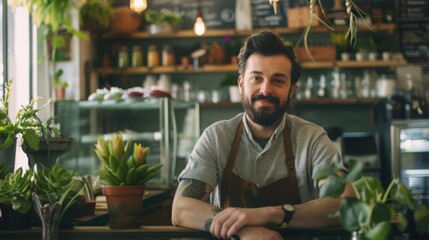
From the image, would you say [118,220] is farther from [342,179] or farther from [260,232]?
[342,179]

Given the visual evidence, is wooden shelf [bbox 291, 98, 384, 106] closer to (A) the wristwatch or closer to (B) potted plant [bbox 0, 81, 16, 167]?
(B) potted plant [bbox 0, 81, 16, 167]

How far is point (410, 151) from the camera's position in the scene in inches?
243

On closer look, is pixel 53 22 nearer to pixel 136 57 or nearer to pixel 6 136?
pixel 136 57

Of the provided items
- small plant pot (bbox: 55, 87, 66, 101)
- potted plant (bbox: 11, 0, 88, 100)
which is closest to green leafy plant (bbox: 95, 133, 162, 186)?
potted plant (bbox: 11, 0, 88, 100)

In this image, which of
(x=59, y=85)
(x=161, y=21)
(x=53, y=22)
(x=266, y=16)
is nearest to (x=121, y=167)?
(x=53, y=22)

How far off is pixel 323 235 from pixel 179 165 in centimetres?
263

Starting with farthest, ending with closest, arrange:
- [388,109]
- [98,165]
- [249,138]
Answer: [388,109] → [98,165] → [249,138]

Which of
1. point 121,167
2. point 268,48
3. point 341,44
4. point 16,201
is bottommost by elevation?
point 16,201

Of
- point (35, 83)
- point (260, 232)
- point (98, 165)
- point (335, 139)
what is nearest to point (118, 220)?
point (260, 232)

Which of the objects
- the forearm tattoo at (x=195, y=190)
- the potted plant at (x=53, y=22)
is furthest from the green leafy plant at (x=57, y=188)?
the potted plant at (x=53, y=22)

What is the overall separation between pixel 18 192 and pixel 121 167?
33 cm

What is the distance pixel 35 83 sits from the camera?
18.0 feet

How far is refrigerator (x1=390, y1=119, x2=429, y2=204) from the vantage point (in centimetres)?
611

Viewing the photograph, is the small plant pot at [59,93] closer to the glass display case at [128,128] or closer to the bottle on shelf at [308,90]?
the glass display case at [128,128]
